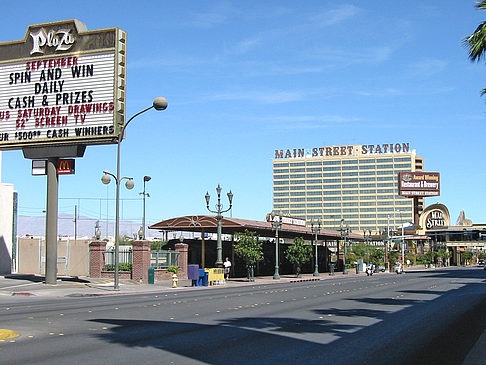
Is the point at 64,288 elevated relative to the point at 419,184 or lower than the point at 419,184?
lower

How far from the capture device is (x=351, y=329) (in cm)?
1591

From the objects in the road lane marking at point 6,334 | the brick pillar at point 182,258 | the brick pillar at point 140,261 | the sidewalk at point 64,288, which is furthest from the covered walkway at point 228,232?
the road lane marking at point 6,334

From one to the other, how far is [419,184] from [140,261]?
14750cm

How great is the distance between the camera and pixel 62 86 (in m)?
37.4

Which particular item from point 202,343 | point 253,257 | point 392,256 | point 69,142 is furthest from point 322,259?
point 202,343

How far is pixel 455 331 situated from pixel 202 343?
7.22 meters

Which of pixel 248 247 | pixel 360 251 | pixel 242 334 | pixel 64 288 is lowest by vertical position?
pixel 360 251

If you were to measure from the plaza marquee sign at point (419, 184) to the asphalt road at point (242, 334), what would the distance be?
16010 centimetres

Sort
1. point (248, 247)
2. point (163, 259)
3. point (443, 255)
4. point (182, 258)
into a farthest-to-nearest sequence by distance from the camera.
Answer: point (443, 255), point (182, 258), point (248, 247), point (163, 259)

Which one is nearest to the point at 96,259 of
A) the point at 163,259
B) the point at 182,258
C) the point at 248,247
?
the point at 163,259

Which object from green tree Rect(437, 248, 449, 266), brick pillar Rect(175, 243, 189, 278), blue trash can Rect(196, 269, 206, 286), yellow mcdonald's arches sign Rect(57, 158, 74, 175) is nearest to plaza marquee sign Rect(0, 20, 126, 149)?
yellow mcdonald's arches sign Rect(57, 158, 74, 175)

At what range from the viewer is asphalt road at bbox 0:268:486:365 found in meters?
11.5

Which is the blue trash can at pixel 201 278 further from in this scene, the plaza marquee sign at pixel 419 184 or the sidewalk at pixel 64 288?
the plaza marquee sign at pixel 419 184

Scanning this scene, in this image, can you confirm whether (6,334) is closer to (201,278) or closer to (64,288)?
(64,288)
